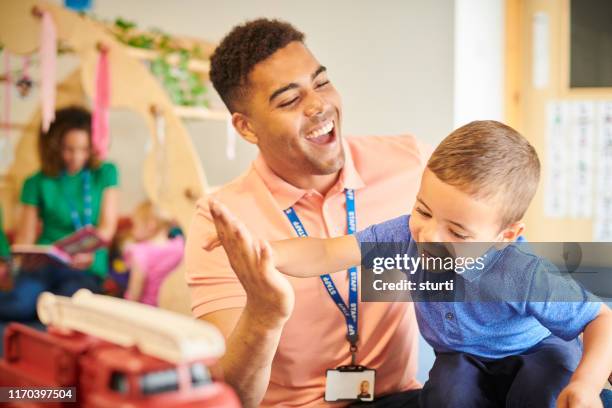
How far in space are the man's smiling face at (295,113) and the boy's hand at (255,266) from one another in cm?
31

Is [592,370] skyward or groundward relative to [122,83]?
groundward

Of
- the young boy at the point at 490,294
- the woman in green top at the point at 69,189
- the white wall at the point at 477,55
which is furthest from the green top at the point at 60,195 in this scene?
the white wall at the point at 477,55

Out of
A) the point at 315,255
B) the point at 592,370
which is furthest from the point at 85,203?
the point at 592,370

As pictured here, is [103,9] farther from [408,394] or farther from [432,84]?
[408,394]

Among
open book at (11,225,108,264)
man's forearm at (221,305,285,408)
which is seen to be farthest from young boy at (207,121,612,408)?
open book at (11,225,108,264)

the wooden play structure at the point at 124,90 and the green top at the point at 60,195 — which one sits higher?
the wooden play structure at the point at 124,90

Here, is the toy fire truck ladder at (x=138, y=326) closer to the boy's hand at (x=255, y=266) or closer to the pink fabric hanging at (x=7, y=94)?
the boy's hand at (x=255, y=266)

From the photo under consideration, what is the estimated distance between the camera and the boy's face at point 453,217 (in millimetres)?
1196

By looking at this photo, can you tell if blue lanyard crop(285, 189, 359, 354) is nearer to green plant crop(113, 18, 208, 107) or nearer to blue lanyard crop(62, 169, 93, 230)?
green plant crop(113, 18, 208, 107)

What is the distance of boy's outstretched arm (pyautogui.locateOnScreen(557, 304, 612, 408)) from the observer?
114 cm

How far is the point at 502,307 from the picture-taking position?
1291 mm

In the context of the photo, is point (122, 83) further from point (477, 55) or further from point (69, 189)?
point (477, 55)

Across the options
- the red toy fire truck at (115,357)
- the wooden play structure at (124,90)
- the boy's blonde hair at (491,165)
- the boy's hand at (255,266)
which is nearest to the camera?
the red toy fire truck at (115,357)

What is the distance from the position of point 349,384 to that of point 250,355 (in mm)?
270
